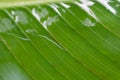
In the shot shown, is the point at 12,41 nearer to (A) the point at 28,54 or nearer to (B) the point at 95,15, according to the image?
(A) the point at 28,54

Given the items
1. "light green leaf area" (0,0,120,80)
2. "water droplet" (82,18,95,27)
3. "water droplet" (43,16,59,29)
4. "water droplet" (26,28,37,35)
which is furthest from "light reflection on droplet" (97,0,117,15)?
"water droplet" (26,28,37,35)

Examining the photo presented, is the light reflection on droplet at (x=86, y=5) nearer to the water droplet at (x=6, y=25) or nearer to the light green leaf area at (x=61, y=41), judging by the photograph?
the light green leaf area at (x=61, y=41)

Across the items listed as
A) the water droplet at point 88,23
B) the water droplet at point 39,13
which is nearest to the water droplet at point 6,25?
the water droplet at point 39,13

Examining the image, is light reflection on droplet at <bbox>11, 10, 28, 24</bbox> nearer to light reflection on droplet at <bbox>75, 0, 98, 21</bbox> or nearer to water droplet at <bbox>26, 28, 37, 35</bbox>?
water droplet at <bbox>26, 28, 37, 35</bbox>

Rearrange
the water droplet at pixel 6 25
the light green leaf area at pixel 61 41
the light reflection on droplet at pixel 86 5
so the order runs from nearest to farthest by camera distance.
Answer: the light green leaf area at pixel 61 41 < the water droplet at pixel 6 25 < the light reflection on droplet at pixel 86 5

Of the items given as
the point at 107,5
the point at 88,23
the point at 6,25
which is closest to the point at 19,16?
the point at 6,25

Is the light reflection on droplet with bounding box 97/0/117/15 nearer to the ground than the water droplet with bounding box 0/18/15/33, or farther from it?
nearer to the ground

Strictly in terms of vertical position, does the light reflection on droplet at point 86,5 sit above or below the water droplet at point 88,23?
above

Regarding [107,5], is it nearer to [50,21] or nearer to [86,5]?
[86,5]

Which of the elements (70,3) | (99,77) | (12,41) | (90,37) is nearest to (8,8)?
(12,41)
